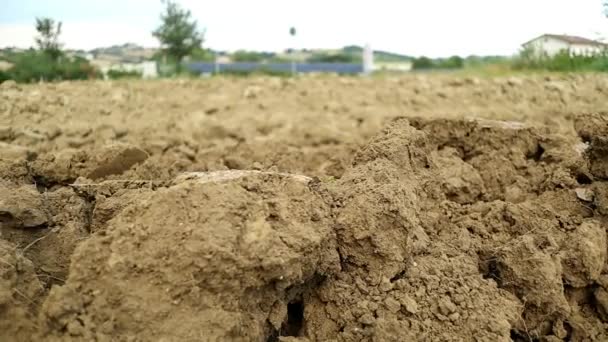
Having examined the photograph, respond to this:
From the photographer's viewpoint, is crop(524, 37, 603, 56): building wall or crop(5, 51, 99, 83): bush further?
crop(5, 51, 99, 83): bush

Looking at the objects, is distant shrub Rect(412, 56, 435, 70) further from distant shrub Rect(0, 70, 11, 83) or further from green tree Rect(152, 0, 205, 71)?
distant shrub Rect(0, 70, 11, 83)

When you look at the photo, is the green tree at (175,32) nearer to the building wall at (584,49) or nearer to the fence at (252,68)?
the fence at (252,68)

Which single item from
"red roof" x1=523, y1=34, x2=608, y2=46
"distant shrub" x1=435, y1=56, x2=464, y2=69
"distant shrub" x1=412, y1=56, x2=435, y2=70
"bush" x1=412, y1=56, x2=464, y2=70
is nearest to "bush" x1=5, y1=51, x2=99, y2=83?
"red roof" x1=523, y1=34, x2=608, y2=46

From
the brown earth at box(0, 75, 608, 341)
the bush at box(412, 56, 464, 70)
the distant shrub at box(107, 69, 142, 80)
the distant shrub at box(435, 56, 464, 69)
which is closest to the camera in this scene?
the brown earth at box(0, 75, 608, 341)

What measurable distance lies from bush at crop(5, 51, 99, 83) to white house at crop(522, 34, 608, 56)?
36.4 ft

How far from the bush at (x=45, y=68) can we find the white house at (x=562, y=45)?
11.1 meters

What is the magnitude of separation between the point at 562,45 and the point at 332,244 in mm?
11405

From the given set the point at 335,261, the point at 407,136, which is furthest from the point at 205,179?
the point at 407,136

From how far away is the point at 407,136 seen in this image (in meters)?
2.93

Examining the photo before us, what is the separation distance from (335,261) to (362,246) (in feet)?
0.39

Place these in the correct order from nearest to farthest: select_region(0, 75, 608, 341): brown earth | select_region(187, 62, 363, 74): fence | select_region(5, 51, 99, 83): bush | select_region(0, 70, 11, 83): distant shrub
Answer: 1. select_region(0, 75, 608, 341): brown earth
2. select_region(0, 70, 11, 83): distant shrub
3. select_region(5, 51, 99, 83): bush
4. select_region(187, 62, 363, 74): fence

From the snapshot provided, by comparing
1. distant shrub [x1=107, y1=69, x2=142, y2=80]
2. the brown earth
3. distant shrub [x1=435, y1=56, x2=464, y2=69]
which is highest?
distant shrub [x1=435, y1=56, x2=464, y2=69]

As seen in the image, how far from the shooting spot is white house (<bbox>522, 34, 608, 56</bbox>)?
10.1 metres

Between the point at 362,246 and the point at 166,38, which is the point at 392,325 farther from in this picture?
the point at 166,38
